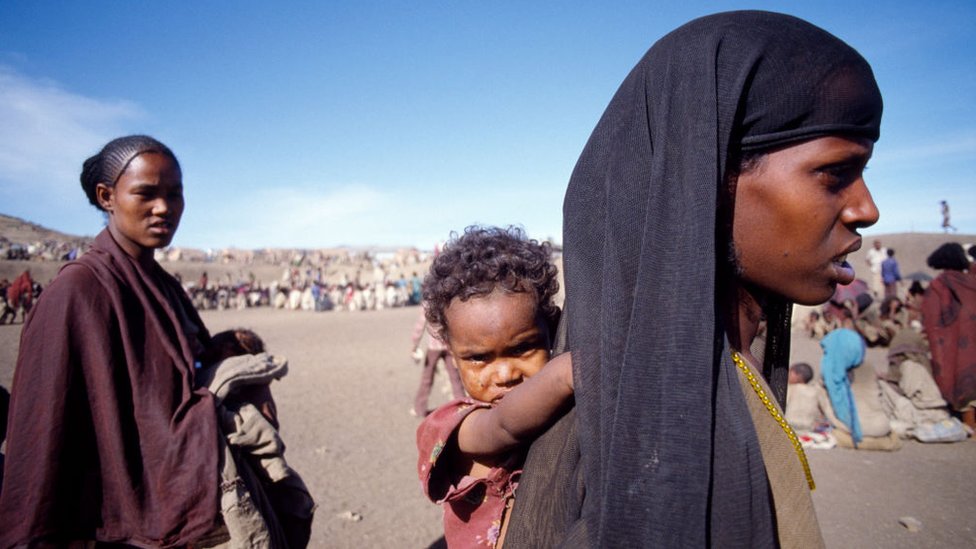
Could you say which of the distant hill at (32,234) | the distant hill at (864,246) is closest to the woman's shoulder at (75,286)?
the distant hill at (864,246)

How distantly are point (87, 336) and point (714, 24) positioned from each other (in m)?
2.24

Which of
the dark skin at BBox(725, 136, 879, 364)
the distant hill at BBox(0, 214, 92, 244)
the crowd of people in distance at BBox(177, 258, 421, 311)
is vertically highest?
the distant hill at BBox(0, 214, 92, 244)

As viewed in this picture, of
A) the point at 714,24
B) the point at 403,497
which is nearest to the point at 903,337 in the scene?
the point at 403,497

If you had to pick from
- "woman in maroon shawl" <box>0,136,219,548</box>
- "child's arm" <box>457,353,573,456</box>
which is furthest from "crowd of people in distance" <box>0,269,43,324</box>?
"child's arm" <box>457,353,573,456</box>

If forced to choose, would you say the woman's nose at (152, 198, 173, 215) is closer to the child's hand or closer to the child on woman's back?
the child on woman's back

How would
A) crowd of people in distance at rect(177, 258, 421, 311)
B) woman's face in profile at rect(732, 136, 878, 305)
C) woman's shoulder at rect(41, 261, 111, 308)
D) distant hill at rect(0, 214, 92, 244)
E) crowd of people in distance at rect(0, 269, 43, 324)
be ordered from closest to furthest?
1. woman's face in profile at rect(732, 136, 878, 305)
2. woman's shoulder at rect(41, 261, 111, 308)
3. crowd of people in distance at rect(0, 269, 43, 324)
4. crowd of people in distance at rect(177, 258, 421, 311)
5. distant hill at rect(0, 214, 92, 244)

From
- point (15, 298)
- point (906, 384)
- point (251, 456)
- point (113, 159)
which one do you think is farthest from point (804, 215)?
point (15, 298)

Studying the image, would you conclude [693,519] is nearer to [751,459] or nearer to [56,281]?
[751,459]

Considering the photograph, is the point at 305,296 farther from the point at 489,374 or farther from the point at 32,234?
the point at 489,374

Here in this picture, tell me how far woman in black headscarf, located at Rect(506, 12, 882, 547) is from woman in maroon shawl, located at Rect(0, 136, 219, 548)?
1545mm

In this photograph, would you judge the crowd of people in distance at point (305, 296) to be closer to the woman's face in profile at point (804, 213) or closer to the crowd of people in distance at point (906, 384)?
the crowd of people in distance at point (906, 384)

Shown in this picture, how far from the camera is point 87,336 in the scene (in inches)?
76.2

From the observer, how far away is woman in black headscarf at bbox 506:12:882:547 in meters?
0.85

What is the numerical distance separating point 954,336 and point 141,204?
30.5 ft
